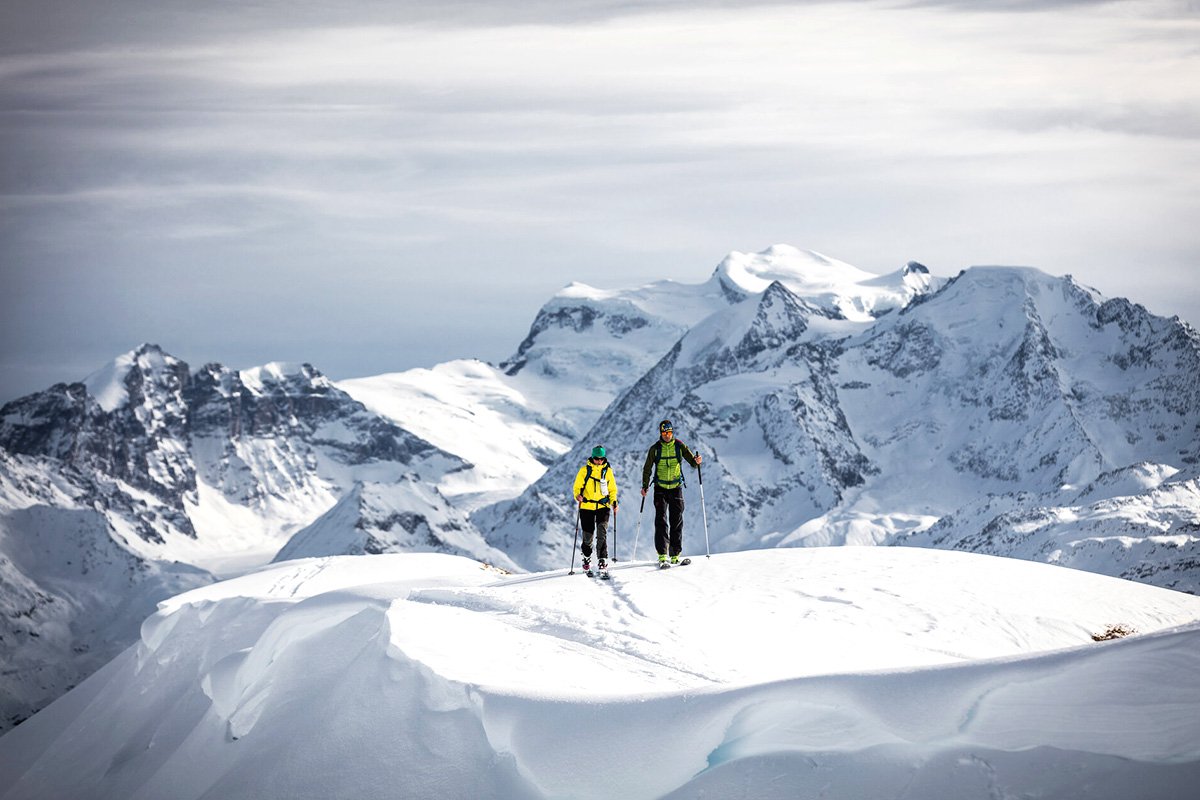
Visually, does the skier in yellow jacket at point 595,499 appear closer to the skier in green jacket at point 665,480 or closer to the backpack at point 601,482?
the backpack at point 601,482

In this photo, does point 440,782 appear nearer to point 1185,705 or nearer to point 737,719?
point 737,719

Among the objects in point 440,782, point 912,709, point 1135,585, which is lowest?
point 1135,585

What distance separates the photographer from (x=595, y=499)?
29.0m

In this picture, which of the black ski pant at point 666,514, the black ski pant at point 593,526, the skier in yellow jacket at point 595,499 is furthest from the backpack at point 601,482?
the black ski pant at point 666,514

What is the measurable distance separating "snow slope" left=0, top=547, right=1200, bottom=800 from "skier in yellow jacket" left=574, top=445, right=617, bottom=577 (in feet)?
2.66

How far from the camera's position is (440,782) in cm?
1705

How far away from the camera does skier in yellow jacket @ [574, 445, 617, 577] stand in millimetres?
28797

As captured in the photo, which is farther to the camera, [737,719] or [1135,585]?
[1135,585]

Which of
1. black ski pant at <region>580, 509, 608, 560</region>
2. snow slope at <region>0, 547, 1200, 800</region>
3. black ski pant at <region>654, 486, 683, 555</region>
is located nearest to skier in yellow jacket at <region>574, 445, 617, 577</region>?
black ski pant at <region>580, 509, 608, 560</region>

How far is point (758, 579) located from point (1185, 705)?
574 inches

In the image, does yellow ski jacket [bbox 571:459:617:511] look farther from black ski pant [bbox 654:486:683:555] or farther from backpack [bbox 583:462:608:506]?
black ski pant [bbox 654:486:683:555]

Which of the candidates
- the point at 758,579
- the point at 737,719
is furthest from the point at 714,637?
the point at 737,719

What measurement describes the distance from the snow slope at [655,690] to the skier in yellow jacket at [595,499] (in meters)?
0.81

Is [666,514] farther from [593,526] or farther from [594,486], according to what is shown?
[594,486]
